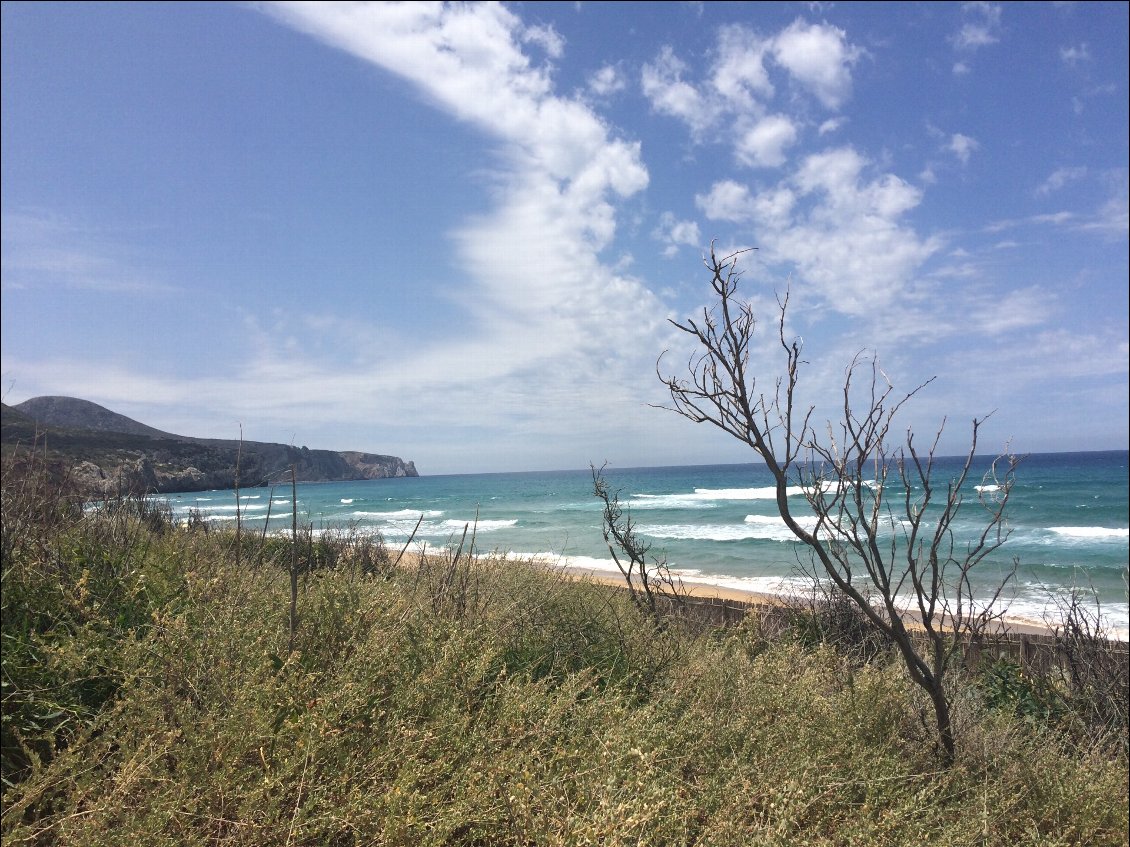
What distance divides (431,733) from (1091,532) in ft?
126

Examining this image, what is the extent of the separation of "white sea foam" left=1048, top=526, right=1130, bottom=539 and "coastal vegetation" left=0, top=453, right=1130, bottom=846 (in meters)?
31.8

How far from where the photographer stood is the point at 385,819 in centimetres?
247

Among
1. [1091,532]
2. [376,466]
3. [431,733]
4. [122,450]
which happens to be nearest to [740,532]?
[1091,532]

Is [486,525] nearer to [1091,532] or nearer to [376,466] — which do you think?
[1091,532]

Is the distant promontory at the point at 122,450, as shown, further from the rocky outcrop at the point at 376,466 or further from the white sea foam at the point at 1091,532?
the rocky outcrop at the point at 376,466

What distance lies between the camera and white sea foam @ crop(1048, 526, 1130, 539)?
30.5 meters

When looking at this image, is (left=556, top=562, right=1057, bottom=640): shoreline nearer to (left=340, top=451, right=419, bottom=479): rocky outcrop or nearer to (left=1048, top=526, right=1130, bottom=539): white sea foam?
(left=1048, top=526, right=1130, bottom=539): white sea foam

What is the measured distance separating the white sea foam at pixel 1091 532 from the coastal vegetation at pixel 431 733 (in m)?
31.8

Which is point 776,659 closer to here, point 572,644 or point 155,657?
point 572,644

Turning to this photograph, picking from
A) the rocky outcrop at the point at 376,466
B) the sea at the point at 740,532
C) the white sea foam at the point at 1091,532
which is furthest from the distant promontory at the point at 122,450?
the rocky outcrop at the point at 376,466

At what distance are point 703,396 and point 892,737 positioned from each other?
2365mm

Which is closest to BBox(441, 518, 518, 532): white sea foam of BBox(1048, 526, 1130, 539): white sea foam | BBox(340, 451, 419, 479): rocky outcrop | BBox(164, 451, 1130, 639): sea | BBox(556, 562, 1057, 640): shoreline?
BBox(164, 451, 1130, 639): sea

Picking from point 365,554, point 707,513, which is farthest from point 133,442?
point 707,513

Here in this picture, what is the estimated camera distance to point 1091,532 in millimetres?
31766
